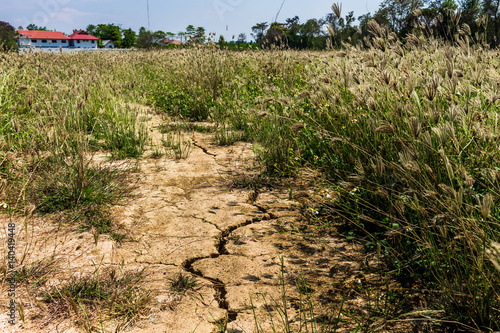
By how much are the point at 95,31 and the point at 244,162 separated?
360ft

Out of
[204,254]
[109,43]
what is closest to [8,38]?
[204,254]

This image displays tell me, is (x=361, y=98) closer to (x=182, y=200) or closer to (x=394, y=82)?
(x=394, y=82)

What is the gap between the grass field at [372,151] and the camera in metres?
1.78

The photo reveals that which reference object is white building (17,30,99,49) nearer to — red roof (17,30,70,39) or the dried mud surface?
red roof (17,30,70,39)

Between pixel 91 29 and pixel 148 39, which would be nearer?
pixel 148 39

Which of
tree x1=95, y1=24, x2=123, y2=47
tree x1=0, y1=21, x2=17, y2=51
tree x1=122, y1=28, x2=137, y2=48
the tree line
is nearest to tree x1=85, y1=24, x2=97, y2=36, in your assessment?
tree x1=95, y1=24, x2=123, y2=47

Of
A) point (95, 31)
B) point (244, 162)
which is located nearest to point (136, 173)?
point (244, 162)

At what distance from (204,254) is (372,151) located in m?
1.55

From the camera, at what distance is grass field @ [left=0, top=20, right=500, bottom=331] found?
69.9 inches

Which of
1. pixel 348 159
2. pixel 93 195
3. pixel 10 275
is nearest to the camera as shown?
pixel 10 275

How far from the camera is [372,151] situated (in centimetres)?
302

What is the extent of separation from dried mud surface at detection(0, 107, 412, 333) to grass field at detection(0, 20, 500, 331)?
22cm

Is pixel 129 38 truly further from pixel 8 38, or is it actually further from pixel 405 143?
pixel 405 143

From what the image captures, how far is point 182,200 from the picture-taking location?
3436mm
